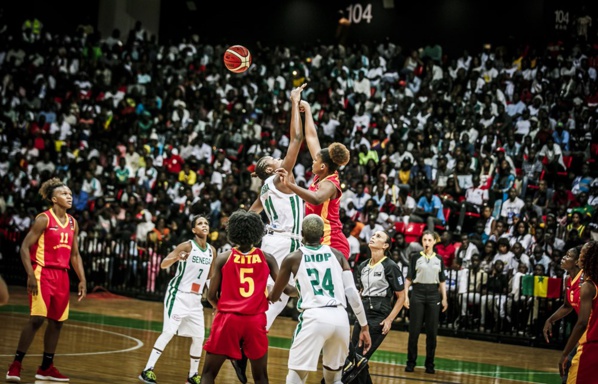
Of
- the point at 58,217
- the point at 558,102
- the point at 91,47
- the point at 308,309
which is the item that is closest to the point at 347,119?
the point at 558,102

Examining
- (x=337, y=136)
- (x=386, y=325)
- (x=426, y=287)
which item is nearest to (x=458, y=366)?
(x=426, y=287)

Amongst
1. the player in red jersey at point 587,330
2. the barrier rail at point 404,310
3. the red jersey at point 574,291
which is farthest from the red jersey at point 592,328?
the barrier rail at point 404,310

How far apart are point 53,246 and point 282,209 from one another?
242 centimetres

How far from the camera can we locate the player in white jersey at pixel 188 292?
1020cm

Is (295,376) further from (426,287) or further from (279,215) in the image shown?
(426,287)

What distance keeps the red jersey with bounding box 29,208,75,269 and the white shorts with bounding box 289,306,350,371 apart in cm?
327

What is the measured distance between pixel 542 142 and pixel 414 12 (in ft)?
30.9

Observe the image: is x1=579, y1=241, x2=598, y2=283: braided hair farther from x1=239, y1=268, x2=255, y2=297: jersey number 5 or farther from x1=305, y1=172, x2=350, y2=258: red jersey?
x1=239, y1=268, x2=255, y2=297: jersey number 5

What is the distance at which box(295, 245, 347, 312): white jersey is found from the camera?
7.46 metres

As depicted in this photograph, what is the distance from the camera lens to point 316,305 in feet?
24.4

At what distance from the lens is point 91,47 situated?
27.8 meters

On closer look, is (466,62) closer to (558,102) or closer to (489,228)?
(558,102)

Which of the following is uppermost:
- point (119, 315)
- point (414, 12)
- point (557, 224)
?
point (414, 12)

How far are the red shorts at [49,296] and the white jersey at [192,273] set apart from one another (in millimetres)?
1366
